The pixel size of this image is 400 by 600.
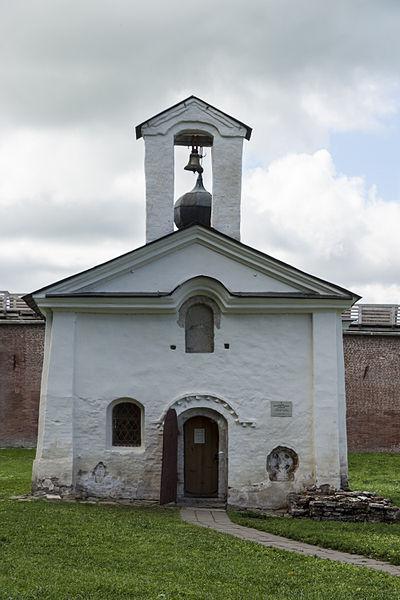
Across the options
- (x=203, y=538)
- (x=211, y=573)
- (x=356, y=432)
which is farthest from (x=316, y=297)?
(x=356, y=432)

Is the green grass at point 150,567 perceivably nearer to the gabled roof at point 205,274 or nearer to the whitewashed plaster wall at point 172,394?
the whitewashed plaster wall at point 172,394

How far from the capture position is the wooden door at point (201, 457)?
19141mm

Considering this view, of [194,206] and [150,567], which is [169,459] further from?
[150,567]

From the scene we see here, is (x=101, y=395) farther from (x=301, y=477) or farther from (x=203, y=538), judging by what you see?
(x=203, y=538)

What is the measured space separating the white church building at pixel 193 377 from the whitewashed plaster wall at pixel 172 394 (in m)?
0.02

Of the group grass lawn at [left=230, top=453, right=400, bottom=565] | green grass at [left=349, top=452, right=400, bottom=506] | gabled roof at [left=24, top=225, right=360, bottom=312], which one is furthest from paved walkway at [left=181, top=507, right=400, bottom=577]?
gabled roof at [left=24, top=225, right=360, bottom=312]

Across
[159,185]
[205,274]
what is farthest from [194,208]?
[205,274]

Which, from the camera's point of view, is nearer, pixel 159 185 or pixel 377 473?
pixel 159 185

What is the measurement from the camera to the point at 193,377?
1894 cm

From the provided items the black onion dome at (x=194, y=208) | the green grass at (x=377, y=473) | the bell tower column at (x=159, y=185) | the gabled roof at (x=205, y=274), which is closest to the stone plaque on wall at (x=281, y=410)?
the gabled roof at (x=205, y=274)

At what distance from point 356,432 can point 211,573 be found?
80.1 feet

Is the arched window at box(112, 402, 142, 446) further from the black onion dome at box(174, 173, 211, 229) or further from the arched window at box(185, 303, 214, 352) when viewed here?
the black onion dome at box(174, 173, 211, 229)

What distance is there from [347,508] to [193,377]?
4.12 m

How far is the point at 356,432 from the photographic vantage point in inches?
1344
